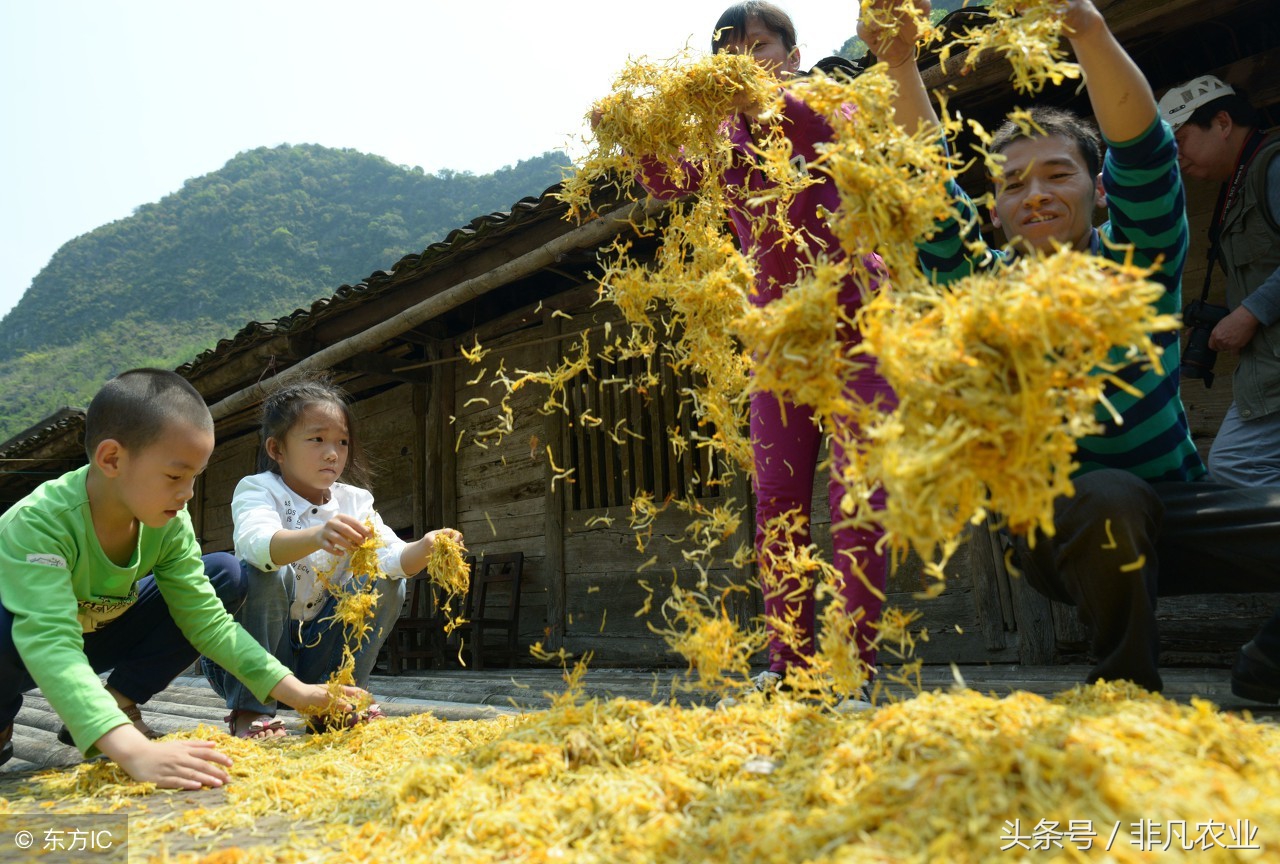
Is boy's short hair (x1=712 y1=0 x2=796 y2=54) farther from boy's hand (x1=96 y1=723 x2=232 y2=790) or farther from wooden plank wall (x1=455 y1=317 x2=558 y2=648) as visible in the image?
wooden plank wall (x1=455 y1=317 x2=558 y2=648)

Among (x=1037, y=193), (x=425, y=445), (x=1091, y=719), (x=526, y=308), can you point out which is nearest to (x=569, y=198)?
(x=1037, y=193)

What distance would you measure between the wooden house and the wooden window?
0.8 inches

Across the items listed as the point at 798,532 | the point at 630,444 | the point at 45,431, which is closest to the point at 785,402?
the point at 798,532

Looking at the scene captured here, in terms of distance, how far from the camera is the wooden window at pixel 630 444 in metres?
6.15

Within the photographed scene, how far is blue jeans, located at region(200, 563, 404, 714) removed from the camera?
3146 mm

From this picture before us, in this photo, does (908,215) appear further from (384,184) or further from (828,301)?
(384,184)

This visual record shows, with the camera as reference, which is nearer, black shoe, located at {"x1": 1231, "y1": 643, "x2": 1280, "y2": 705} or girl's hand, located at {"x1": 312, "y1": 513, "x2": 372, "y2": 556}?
black shoe, located at {"x1": 1231, "y1": 643, "x2": 1280, "y2": 705}

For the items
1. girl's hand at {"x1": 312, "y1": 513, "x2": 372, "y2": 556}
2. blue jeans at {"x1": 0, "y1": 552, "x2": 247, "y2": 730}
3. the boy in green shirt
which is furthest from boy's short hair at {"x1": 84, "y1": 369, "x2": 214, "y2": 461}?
blue jeans at {"x1": 0, "y1": 552, "x2": 247, "y2": 730}

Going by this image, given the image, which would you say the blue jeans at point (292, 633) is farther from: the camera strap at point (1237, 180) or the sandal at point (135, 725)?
the camera strap at point (1237, 180)

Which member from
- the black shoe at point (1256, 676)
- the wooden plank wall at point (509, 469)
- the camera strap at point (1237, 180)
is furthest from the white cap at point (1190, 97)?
the wooden plank wall at point (509, 469)

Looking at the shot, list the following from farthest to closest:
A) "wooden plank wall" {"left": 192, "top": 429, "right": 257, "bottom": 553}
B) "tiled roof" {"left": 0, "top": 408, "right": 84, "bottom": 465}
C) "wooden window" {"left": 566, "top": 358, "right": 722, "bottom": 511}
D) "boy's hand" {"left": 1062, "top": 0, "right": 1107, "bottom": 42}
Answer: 1. "wooden plank wall" {"left": 192, "top": 429, "right": 257, "bottom": 553}
2. "tiled roof" {"left": 0, "top": 408, "right": 84, "bottom": 465}
3. "wooden window" {"left": 566, "top": 358, "right": 722, "bottom": 511}
4. "boy's hand" {"left": 1062, "top": 0, "right": 1107, "bottom": 42}

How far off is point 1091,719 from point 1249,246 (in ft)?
8.05

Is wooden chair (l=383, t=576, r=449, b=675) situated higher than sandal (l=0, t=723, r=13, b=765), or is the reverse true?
sandal (l=0, t=723, r=13, b=765)

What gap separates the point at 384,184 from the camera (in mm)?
56281
